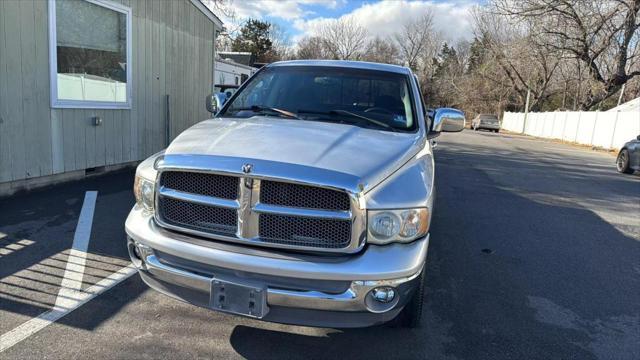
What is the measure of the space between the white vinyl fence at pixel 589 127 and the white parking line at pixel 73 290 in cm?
2323

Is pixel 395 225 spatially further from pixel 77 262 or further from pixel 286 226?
pixel 77 262

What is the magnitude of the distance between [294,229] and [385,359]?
1115mm

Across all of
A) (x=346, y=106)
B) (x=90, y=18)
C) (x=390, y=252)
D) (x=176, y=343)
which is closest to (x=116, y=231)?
(x=176, y=343)

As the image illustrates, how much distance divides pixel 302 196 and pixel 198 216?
69 cm

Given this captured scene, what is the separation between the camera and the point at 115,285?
4035 mm

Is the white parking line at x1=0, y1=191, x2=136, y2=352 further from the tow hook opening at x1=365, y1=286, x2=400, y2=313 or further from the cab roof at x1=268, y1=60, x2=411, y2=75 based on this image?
the cab roof at x1=268, y1=60, x2=411, y2=75

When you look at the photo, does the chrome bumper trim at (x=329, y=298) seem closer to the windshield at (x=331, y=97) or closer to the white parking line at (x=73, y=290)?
the windshield at (x=331, y=97)

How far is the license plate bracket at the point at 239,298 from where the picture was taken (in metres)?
2.64

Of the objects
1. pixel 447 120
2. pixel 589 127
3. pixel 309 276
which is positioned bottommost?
pixel 309 276

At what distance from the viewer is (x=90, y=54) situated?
26.6 ft

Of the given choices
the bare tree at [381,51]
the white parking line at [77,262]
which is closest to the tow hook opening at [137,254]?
the white parking line at [77,262]

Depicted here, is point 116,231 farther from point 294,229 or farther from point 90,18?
point 90,18

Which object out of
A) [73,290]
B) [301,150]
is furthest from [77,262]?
[301,150]

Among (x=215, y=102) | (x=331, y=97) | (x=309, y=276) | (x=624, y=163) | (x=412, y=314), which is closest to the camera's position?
(x=309, y=276)
